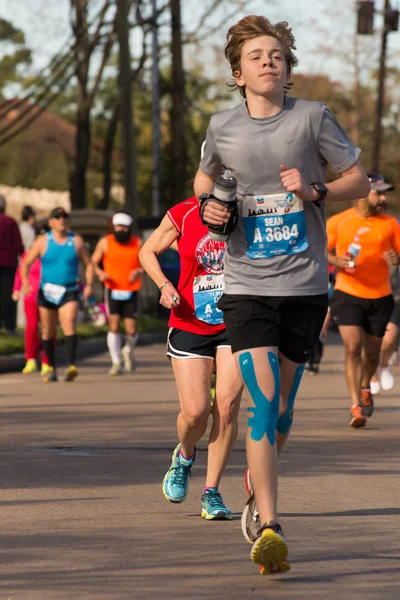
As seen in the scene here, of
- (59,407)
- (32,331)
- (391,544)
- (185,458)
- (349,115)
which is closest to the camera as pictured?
(391,544)

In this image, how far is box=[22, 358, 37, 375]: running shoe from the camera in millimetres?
17922

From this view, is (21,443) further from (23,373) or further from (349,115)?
(349,115)

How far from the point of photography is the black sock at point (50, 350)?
16.6m

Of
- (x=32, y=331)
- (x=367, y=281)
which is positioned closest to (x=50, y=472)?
(x=367, y=281)

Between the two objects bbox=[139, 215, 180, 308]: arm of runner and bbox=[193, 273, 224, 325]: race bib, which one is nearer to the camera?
bbox=[193, 273, 224, 325]: race bib

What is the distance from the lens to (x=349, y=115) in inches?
3120

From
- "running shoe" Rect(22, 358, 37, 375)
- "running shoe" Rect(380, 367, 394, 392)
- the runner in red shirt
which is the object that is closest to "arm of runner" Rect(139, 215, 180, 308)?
the runner in red shirt

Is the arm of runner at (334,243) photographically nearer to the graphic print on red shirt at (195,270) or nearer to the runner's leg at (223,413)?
the graphic print on red shirt at (195,270)

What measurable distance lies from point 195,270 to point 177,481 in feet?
3.46

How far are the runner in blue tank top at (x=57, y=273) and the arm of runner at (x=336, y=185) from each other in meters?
10.5

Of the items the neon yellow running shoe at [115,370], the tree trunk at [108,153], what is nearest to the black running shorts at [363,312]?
the neon yellow running shoe at [115,370]

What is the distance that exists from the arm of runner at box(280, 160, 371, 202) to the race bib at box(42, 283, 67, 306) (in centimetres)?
1051

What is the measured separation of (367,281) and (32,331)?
21.3 ft

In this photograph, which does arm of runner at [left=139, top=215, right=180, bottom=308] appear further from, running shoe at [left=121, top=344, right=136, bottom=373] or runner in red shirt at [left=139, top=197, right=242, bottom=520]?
running shoe at [left=121, top=344, right=136, bottom=373]
